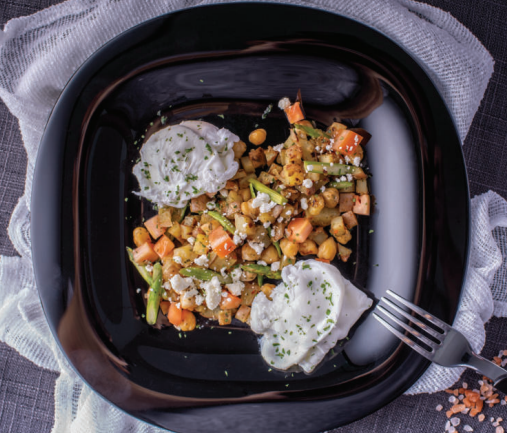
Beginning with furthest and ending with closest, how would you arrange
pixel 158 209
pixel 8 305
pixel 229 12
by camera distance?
pixel 8 305 → pixel 158 209 → pixel 229 12

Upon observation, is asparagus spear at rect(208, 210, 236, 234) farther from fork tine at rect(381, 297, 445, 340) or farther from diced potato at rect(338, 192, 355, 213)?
fork tine at rect(381, 297, 445, 340)

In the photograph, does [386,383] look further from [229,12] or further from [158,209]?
[229,12]

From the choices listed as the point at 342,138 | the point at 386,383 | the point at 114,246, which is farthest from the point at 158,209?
the point at 386,383

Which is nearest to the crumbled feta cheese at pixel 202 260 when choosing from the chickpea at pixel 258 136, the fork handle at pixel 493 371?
the chickpea at pixel 258 136

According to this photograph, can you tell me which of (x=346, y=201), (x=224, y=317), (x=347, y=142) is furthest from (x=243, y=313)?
(x=347, y=142)

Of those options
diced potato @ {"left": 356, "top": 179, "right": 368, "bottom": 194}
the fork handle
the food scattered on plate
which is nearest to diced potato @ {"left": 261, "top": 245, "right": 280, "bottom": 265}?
the food scattered on plate
